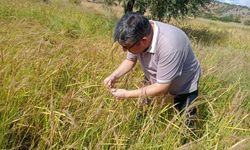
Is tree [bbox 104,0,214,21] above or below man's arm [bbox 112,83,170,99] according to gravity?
below

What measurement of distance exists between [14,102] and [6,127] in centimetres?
20

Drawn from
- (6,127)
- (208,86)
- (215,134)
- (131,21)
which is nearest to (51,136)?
(6,127)

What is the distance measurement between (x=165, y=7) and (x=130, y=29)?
56.8ft

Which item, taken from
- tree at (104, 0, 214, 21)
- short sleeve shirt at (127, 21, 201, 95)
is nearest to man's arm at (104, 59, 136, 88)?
short sleeve shirt at (127, 21, 201, 95)

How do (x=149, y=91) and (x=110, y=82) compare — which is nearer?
(x=149, y=91)

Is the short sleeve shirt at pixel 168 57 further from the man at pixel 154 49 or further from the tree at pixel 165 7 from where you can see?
the tree at pixel 165 7

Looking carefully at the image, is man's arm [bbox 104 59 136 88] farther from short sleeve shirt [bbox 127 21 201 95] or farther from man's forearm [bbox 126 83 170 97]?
man's forearm [bbox 126 83 170 97]

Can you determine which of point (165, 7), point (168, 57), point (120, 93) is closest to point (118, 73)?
point (120, 93)

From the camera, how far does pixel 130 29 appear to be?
2625 mm

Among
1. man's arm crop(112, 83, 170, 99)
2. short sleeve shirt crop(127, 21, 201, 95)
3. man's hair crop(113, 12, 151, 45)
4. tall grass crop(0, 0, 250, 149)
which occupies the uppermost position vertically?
man's hair crop(113, 12, 151, 45)

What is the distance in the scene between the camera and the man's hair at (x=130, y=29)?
263 cm

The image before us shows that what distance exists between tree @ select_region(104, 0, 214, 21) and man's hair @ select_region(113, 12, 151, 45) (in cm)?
1636

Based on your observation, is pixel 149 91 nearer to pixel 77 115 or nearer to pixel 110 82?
pixel 110 82

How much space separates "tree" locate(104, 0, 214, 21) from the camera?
19.4m
